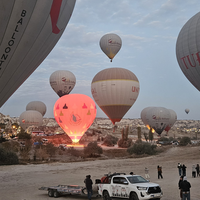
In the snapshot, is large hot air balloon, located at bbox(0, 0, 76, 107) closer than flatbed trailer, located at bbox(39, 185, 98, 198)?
Yes

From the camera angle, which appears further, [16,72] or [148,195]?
[16,72]

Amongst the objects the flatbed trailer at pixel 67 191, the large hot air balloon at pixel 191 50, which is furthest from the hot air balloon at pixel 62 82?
the flatbed trailer at pixel 67 191

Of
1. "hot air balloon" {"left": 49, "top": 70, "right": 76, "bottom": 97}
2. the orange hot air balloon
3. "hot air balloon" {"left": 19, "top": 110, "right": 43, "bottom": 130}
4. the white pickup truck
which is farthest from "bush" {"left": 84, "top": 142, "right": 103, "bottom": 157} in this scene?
"hot air balloon" {"left": 19, "top": 110, "right": 43, "bottom": 130}

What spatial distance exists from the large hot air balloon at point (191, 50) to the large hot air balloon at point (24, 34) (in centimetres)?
1666

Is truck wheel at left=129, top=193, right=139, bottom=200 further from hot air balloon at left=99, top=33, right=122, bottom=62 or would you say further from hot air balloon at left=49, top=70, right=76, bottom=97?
hot air balloon at left=49, top=70, right=76, bottom=97

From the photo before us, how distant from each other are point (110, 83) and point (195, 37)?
772 inches

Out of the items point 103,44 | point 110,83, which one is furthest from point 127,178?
point 103,44

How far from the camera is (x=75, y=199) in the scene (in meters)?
13.7

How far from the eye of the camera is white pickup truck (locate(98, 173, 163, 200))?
11344mm

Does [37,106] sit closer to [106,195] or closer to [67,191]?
[67,191]

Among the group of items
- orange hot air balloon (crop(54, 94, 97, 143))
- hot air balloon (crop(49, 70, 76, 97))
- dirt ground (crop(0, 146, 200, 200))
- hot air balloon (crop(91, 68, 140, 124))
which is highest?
hot air balloon (crop(49, 70, 76, 97))

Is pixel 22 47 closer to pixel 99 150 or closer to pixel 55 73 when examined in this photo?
pixel 99 150

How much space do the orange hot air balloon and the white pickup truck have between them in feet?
88.1

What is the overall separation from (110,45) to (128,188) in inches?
1739
